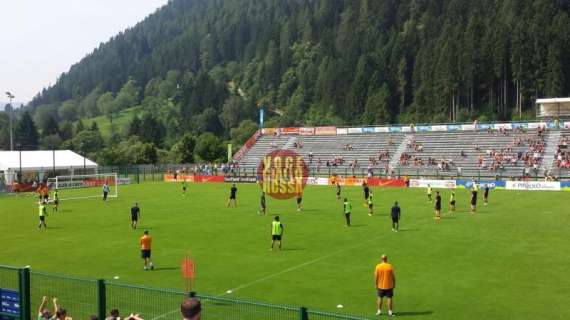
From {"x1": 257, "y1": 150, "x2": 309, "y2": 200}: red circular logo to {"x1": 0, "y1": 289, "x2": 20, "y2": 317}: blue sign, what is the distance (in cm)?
4221

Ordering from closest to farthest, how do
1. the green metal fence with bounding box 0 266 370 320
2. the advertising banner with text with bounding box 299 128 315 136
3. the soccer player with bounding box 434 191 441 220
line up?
1. the green metal fence with bounding box 0 266 370 320
2. the soccer player with bounding box 434 191 441 220
3. the advertising banner with text with bounding box 299 128 315 136

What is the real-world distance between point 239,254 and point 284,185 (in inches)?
1611

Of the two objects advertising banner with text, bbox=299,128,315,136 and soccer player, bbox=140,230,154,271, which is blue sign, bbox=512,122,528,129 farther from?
soccer player, bbox=140,230,154,271

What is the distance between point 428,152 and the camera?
72.1 metres

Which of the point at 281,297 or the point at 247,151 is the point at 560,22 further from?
the point at 281,297

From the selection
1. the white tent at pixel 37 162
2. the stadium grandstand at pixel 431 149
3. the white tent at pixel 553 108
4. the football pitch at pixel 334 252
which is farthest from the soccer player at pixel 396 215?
the white tent at pixel 553 108

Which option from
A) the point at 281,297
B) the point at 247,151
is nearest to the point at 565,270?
the point at 281,297

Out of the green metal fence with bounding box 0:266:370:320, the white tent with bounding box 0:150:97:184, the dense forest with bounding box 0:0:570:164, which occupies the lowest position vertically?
the green metal fence with bounding box 0:266:370:320

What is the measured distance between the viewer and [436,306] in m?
15.6

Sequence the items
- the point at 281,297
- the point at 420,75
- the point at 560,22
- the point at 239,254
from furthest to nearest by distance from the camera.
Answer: the point at 420,75, the point at 560,22, the point at 239,254, the point at 281,297

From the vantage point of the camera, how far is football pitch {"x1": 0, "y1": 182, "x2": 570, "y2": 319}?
16.6 m

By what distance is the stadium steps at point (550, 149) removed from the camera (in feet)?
199

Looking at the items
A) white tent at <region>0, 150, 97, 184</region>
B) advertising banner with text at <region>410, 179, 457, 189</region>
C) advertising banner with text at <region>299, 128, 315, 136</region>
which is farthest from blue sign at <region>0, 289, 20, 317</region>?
advertising banner with text at <region>299, 128, 315, 136</region>

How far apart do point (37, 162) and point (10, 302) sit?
6368 cm
